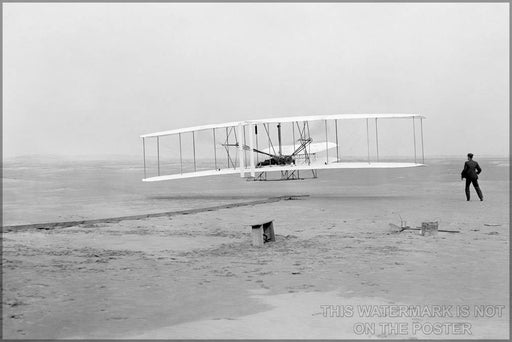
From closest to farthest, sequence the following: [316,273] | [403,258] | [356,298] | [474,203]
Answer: [356,298], [316,273], [403,258], [474,203]

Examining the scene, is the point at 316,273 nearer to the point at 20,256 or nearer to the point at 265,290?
the point at 265,290

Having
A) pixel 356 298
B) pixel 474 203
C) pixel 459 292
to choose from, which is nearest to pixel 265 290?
pixel 356 298

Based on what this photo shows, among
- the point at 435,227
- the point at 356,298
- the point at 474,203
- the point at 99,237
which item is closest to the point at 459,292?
the point at 356,298

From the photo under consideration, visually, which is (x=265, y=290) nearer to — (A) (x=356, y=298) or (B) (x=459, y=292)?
(A) (x=356, y=298)

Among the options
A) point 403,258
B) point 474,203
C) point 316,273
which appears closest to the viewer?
point 316,273

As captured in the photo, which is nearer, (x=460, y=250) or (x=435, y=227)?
(x=460, y=250)

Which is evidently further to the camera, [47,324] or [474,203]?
[474,203]
